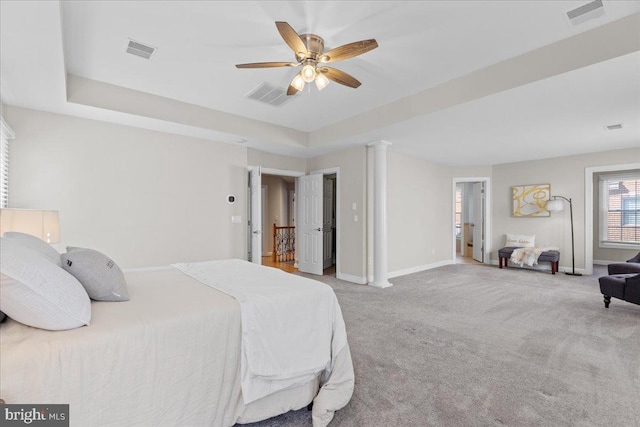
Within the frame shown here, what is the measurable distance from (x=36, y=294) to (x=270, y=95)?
11.0 ft

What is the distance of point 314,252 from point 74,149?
4185 millimetres

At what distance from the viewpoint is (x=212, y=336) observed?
1.49 metres

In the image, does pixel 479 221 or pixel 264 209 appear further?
pixel 264 209

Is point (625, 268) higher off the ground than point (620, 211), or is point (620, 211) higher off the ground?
point (620, 211)

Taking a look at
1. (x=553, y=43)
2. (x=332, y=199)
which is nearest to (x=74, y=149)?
(x=332, y=199)

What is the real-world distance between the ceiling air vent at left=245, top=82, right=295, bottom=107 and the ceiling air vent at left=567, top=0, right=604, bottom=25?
114 inches

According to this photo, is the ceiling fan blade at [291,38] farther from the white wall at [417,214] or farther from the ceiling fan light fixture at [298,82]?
the white wall at [417,214]

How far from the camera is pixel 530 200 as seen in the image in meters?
6.75

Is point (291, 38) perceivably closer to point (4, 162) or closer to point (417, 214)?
point (4, 162)

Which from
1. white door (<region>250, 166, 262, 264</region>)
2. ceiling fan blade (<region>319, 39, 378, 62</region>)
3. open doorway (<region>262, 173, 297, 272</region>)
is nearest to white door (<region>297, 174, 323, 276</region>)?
white door (<region>250, 166, 262, 264</region>)

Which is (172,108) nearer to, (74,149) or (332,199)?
(74,149)

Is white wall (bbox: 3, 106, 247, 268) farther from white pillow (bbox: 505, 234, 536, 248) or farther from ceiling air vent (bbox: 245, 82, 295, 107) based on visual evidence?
white pillow (bbox: 505, 234, 536, 248)

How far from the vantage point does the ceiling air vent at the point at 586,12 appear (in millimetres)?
2277

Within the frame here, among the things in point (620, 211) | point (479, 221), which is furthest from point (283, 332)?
point (620, 211)
